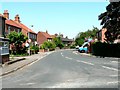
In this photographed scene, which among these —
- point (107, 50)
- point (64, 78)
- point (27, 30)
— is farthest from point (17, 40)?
point (64, 78)

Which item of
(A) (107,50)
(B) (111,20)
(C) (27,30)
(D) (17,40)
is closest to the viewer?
(B) (111,20)

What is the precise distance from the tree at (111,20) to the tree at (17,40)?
16.1m

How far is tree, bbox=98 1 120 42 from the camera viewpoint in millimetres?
46188

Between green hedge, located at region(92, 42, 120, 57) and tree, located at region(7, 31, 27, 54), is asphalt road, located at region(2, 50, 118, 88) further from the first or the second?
tree, located at region(7, 31, 27, 54)

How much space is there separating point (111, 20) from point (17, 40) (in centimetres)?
1935

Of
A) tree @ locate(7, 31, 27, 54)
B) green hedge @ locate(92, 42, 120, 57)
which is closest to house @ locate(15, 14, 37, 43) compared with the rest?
tree @ locate(7, 31, 27, 54)

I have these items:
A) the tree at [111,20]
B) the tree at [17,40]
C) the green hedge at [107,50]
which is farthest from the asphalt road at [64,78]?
the tree at [17,40]

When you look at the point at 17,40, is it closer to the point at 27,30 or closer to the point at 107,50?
the point at 107,50

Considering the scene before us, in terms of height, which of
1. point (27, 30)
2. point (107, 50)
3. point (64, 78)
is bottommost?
point (64, 78)

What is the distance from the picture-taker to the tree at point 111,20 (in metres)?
46.2

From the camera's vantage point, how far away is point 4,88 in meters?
13.3

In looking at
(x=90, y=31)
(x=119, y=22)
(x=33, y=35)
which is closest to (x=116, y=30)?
(x=119, y=22)

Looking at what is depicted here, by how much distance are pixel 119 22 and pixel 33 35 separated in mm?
63720

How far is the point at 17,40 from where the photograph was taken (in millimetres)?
57656
